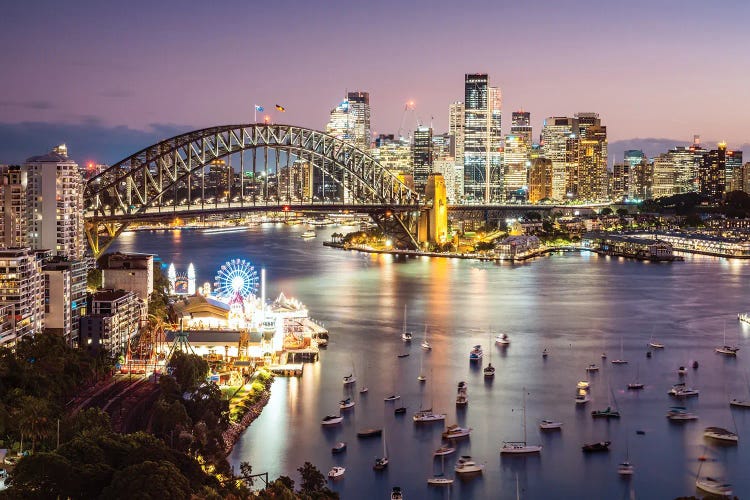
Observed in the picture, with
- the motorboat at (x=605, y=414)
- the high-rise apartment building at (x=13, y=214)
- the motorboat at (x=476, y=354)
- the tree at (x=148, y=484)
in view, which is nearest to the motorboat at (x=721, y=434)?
the motorboat at (x=605, y=414)

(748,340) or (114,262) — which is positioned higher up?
(114,262)

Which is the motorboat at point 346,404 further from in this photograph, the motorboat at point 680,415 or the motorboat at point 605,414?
the motorboat at point 680,415

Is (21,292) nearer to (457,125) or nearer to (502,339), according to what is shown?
(502,339)

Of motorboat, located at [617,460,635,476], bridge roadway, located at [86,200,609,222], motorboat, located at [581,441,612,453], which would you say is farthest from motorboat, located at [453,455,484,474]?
bridge roadway, located at [86,200,609,222]

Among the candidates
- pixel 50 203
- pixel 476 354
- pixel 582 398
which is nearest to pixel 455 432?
pixel 582 398

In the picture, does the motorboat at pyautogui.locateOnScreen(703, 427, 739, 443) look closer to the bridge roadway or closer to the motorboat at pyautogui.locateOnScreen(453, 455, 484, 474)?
the motorboat at pyautogui.locateOnScreen(453, 455, 484, 474)

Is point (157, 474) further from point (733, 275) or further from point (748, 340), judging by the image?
point (733, 275)

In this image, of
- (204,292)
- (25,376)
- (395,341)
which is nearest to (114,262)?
(204,292)
